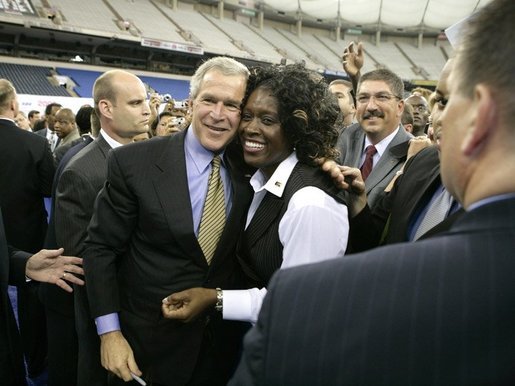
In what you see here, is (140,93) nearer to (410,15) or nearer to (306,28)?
(306,28)

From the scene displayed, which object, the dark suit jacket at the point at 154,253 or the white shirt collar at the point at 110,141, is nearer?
the dark suit jacket at the point at 154,253

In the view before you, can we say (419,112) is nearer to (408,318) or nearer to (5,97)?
(5,97)

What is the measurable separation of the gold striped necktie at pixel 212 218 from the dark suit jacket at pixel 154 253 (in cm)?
5

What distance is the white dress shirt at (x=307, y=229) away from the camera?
4.40 ft

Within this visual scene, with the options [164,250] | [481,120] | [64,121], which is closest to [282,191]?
[164,250]

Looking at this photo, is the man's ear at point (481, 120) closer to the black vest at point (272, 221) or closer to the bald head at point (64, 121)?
the black vest at point (272, 221)

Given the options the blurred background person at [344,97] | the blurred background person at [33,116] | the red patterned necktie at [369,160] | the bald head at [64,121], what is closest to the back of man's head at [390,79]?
the red patterned necktie at [369,160]

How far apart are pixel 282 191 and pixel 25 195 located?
2.72 meters

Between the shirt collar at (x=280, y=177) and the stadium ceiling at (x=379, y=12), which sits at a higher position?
the stadium ceiling at (x=379, y=12)

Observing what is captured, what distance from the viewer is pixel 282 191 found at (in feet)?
4.99

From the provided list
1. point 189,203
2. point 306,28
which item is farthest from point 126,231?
point 306,28

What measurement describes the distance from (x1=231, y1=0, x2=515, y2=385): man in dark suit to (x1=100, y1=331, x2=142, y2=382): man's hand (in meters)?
1.17

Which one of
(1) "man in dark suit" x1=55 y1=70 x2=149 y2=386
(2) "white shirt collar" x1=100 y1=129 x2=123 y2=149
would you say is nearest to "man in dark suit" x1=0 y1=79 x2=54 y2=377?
(1) "man in dark suit" x1=55 y1=70 x2=149 y2=386

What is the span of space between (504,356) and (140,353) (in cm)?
151
